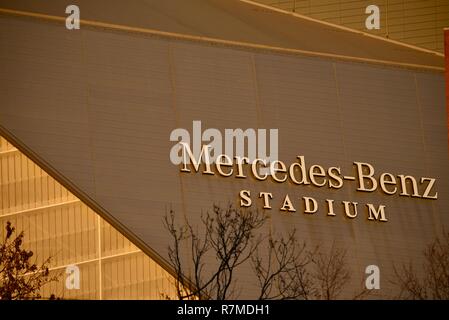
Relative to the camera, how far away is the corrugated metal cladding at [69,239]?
143ft

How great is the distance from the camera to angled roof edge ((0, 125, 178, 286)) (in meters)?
42.1

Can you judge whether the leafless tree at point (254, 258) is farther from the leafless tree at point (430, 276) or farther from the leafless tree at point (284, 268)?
the leafless tree at point (430, 276)

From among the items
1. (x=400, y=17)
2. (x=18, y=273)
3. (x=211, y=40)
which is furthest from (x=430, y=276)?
(x=400, y=17)

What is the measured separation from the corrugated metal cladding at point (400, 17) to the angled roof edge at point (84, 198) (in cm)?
1356

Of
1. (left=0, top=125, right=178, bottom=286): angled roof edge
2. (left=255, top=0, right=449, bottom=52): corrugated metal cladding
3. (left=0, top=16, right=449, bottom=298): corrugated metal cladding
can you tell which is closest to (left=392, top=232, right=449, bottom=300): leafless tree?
(left=0, top=16, right=449, bottom=298): corrugated metal cladding

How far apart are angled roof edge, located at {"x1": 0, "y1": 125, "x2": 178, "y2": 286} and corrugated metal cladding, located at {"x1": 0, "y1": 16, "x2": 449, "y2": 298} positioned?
9cm

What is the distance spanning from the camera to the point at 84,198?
42.4 metres

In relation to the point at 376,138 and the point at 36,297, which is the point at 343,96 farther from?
the point at 36,297

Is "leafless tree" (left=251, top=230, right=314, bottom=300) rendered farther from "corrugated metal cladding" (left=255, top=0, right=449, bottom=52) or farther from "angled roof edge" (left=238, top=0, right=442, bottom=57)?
"corrugated metal cladding" (left=255, top=0, right=449, bottom=52)

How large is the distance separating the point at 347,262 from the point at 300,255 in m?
1.40

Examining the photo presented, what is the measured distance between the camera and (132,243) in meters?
43.7
